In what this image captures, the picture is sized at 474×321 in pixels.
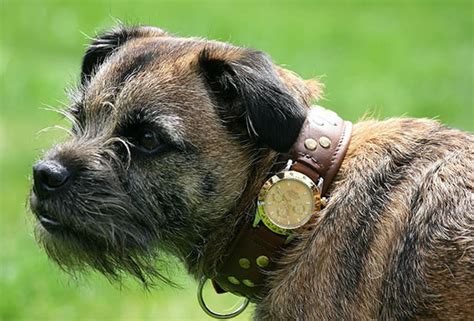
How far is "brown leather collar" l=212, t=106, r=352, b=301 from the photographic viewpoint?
480 cm

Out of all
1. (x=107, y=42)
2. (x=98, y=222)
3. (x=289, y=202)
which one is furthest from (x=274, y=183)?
(x=107, y=42)

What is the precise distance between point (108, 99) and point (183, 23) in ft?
37.2

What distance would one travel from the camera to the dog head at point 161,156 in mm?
4914

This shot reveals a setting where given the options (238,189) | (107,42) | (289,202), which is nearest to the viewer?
(289,202)

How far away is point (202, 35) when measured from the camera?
1435 centimetres

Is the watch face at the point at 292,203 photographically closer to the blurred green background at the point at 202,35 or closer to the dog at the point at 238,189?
the dog at the point at 238,189

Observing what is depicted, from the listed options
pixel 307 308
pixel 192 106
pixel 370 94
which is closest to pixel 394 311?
pixel 307 308

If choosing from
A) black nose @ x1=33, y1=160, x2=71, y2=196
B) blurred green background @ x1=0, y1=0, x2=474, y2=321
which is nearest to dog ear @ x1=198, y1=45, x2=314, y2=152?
black nose @ x1=33, y1=160, x2=71, y2=196

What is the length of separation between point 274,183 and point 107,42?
1.67 m

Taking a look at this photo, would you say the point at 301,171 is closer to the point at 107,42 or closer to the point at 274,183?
the point at 274,183

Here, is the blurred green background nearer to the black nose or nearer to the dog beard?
the dog beard

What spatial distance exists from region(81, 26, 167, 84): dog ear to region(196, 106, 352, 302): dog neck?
4.20ft

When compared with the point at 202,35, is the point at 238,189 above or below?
above

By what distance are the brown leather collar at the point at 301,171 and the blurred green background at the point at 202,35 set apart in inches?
98.0
